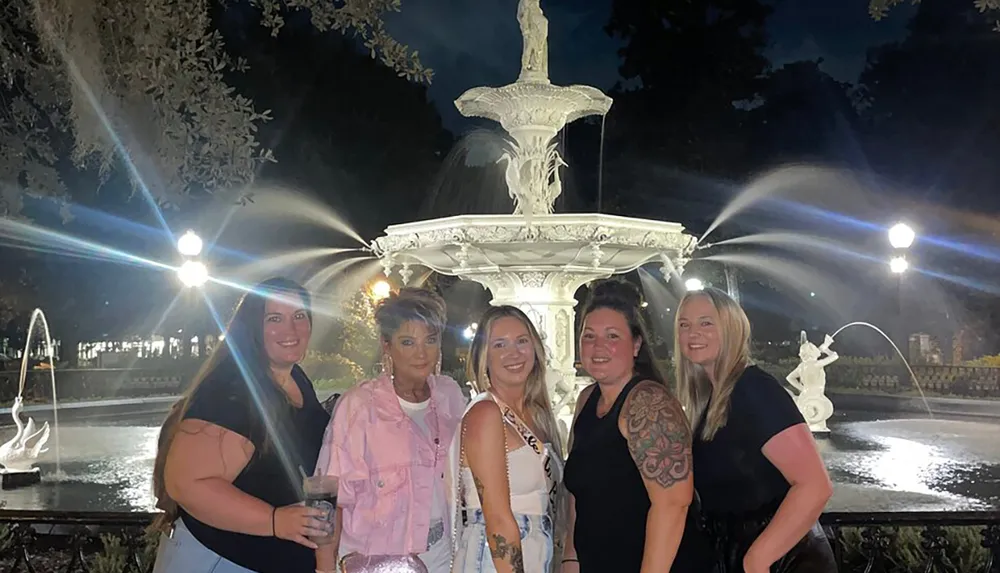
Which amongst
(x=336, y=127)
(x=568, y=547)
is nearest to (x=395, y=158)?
(x=336, y=127)

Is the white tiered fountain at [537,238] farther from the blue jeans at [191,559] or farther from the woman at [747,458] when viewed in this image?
the blue jeans at [191,559]

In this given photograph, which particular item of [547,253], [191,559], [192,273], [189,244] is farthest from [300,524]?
[192,273]

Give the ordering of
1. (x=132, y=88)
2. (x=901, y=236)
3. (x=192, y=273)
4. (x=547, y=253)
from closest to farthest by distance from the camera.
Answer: (x=132, y=88)
(x=547, y=253)
(x=192, y=273)
(x=901, y=236)

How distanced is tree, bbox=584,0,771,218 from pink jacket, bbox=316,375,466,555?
95.0 ft

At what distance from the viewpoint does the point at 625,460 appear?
3.07 metres

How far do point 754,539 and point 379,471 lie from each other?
1.38 metres

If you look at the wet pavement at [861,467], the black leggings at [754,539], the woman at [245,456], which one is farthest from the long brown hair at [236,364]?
the wet pavement at [861,467]

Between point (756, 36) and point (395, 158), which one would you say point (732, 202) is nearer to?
point (756, 36)

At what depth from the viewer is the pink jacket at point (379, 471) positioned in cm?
308

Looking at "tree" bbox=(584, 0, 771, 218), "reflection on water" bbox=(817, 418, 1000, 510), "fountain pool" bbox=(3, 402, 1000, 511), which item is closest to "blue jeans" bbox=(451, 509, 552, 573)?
"fountain pool" bbox=(3, 402, 1000, 511)

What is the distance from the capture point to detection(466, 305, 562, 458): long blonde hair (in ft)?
10.5

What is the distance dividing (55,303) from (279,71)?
924 centimetres

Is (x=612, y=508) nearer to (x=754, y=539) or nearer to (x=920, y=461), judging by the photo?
(x=754, y=539)

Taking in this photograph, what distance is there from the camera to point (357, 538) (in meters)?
3.13
